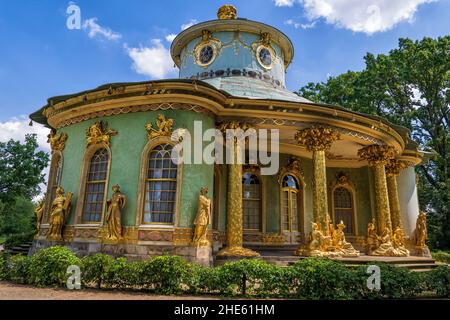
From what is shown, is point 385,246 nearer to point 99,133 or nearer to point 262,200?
point 262,200

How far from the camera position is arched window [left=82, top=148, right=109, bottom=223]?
10820 millimetres

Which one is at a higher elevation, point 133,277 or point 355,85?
point 355,85

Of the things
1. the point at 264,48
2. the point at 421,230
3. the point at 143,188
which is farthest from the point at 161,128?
the point at 421,230

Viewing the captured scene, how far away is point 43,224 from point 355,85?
24.2 m

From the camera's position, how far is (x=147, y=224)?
32.4 feet

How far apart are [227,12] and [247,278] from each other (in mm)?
13630

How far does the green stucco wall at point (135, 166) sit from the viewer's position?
9906 mm

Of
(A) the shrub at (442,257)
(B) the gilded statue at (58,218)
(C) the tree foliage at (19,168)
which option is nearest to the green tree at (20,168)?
(C) the tree foliage at (19,168)

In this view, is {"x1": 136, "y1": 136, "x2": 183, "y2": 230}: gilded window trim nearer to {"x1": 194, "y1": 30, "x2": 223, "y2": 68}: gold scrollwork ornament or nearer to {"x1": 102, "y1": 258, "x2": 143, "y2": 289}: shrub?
{"x1": 102, "y1": 258, "x2": 143, "y2": 289}: shrub

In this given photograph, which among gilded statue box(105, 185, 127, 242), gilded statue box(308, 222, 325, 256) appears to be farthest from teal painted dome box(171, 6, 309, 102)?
gilded statue box(105, 185, 127, 242)

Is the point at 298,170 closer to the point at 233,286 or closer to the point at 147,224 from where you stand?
the point at 147,224

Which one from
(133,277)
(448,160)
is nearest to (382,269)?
(133,277)

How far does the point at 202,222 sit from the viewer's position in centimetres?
944
